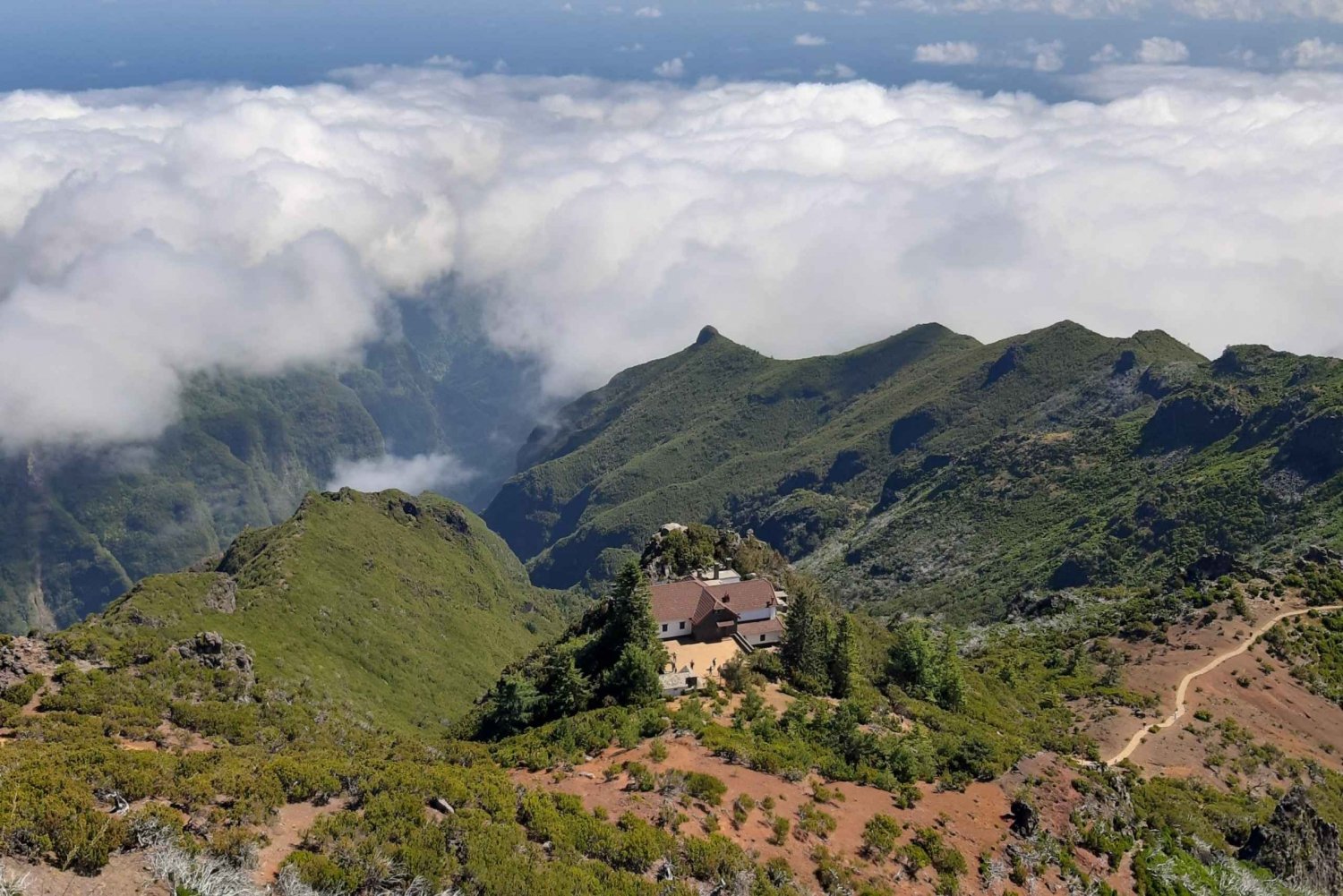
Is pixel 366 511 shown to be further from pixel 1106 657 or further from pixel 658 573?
pixel 1106 657

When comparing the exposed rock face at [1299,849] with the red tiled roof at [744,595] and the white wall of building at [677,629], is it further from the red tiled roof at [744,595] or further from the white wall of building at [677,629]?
the white wall of building at [677,629]

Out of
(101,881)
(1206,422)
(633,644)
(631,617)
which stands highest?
(101,881)

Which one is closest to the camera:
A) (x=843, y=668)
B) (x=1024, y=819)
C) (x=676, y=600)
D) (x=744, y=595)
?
(x=1024, y=819)

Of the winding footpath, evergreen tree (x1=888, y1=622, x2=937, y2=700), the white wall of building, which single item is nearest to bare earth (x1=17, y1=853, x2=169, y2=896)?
the white wall of building

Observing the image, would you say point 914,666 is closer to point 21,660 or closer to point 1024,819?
point 1024,819

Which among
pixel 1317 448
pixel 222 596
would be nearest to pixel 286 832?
pixel 222 596

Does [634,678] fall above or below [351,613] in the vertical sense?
above

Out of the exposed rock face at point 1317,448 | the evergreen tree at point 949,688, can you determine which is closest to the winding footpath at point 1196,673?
the evergreen tree at point 949,688
